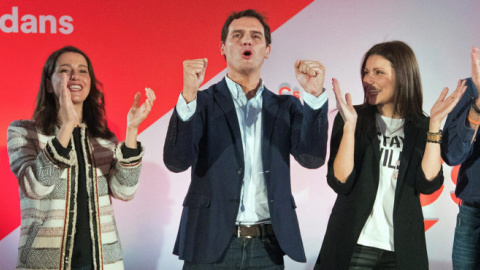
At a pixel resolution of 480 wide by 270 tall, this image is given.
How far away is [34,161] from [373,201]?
1.60 meters

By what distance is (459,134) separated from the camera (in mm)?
2756

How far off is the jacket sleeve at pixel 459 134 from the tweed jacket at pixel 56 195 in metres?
1.59

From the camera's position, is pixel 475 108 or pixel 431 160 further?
pixel 475 108

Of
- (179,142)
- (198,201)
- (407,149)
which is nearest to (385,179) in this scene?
(407,149)

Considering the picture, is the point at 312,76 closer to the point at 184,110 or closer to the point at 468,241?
the point at 184,110

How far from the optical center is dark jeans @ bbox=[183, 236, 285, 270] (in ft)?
8.00

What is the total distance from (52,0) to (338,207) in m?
2.43

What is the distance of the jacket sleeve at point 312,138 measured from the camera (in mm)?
2459

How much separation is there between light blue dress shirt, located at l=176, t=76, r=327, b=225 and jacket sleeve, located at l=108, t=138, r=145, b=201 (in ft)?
1.52

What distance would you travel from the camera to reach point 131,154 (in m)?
2.64

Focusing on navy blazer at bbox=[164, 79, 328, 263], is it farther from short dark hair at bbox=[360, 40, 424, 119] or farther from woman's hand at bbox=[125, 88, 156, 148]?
short dark hair at bbox=[360, 40, 424, 119]

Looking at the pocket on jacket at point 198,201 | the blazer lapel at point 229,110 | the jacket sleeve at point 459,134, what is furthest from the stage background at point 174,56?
the pocket on jacket at point 198,201

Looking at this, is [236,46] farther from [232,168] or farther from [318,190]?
[318,190]

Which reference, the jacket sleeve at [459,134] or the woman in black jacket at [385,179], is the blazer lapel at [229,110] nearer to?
the woman in black jacket at [385,179]
